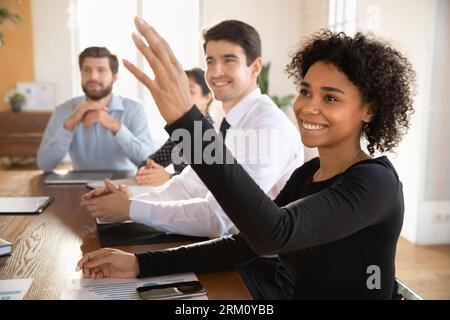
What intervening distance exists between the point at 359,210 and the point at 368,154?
28 cm

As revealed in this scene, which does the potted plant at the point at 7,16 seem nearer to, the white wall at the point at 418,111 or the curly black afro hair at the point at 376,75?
the white wall at the point at 418,111

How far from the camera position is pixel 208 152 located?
70cm

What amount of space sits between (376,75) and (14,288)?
0.82 metres

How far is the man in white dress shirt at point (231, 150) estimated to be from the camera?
128cm

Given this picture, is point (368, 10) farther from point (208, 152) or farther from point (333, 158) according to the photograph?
point (208, 152)

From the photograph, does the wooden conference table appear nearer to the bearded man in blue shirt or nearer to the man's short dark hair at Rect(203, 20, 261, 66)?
the bearded man in blue shirt

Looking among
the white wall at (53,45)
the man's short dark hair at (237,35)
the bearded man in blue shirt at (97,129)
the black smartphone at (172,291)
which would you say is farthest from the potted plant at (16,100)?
the black smartphone at (172,291)

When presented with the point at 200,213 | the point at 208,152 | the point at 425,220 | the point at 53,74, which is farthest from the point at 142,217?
the point at 53,74

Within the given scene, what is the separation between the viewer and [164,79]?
0.68 meters

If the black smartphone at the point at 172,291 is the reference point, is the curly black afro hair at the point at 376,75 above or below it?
above

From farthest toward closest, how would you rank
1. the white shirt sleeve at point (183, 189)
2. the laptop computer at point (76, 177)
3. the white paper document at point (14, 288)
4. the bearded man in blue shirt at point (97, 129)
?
the bearded man in blue shirt at point (97, 129) < the laptop computer at point (76, 177) < the white shirt sleeve at point (183, 189) < the white paper document at point (14, 288)

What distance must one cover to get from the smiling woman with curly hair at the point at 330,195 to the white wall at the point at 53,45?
17.9 ft

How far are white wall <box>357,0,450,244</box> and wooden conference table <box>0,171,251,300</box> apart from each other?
88.0 inches

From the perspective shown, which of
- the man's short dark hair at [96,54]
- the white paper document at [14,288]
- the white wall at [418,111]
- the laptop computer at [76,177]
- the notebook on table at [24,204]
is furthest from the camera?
the white wall at [418,111]
